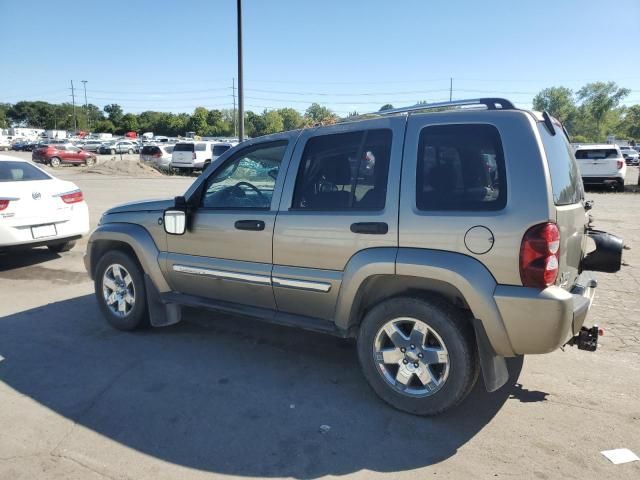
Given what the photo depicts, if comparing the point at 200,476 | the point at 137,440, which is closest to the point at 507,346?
the point at 200,476

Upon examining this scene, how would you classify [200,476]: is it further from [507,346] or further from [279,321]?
[507,346]

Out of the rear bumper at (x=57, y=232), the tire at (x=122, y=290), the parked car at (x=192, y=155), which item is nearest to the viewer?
the tire at (x=122, y=290)

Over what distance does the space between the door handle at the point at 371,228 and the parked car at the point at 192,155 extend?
82.1 ft

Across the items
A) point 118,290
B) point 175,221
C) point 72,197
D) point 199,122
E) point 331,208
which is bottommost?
point 118,290

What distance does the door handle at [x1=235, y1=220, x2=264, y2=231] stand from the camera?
3.83 m

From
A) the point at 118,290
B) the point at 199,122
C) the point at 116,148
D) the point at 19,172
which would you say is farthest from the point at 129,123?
the point at 118,290

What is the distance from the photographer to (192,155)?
2747 centimetres

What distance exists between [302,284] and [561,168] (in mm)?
1912

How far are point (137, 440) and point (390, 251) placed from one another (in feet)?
6.41

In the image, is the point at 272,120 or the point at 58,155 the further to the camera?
the point at 272,120

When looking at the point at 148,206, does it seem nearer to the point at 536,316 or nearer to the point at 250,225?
the point at 250,225

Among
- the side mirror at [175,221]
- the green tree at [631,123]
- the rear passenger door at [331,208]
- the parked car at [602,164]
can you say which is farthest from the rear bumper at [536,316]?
the green tree at [631,123]

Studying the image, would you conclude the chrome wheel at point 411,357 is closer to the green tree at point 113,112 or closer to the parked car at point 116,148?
the parked car at point 116,148

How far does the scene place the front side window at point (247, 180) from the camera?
3938 mm
